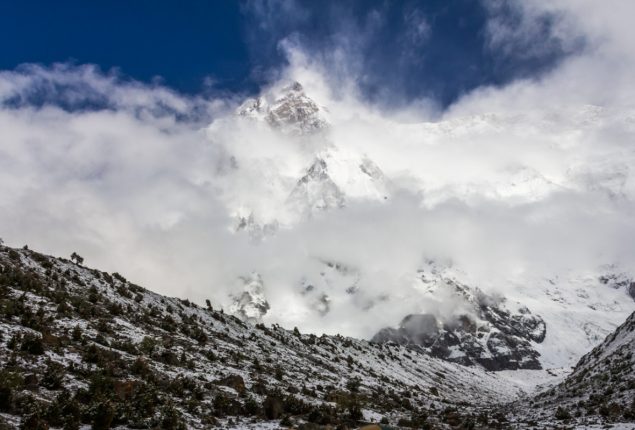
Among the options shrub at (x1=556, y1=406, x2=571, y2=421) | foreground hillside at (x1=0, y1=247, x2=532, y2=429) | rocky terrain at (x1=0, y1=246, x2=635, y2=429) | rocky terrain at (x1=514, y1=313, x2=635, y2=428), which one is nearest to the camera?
foreground hillside at (x1=0, y1=247, x2=532, y2=429)

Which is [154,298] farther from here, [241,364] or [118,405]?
[118,405]

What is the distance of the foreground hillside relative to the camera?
18391mm

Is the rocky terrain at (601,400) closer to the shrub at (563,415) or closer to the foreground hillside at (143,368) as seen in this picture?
the shrub at (563,415)

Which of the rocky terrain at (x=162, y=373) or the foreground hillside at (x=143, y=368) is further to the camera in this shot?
the rocky terrain at (x=162, y=373)

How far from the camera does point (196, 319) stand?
42.8 meters

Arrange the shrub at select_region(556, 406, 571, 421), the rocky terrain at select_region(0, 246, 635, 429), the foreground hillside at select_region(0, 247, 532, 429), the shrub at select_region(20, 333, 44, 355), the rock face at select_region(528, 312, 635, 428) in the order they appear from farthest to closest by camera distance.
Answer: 1. the shrub at select_region(556, 406, 571, 421)
2. the rock face at select_region(528, 312, 635, 428)
3. the shrub at select_region(20, 333, 44, 355)
4. the rocky terrain at select_region(0, 246, 635, 429)
5. the foreground hillside at select_region(0, 247, 532, 429)

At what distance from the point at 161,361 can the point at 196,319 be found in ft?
52.2

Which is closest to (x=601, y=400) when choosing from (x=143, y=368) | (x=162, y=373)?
(x=162, y=373)

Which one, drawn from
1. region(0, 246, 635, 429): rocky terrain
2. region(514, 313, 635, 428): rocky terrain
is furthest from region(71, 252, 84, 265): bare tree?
region(514, 313, 635, 428): rocky terrain

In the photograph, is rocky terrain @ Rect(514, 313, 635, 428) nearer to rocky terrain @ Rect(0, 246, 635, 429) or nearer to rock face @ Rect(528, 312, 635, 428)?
rock face @ Rect(528, 312, 635, 428)

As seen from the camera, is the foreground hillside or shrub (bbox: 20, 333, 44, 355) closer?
the foreground hillside

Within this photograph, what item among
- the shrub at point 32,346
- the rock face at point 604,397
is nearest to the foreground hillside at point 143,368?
the shrub at point 32,346

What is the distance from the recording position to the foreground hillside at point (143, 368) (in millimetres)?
18391

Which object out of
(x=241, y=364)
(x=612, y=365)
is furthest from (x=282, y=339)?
(x=612, y=365)
